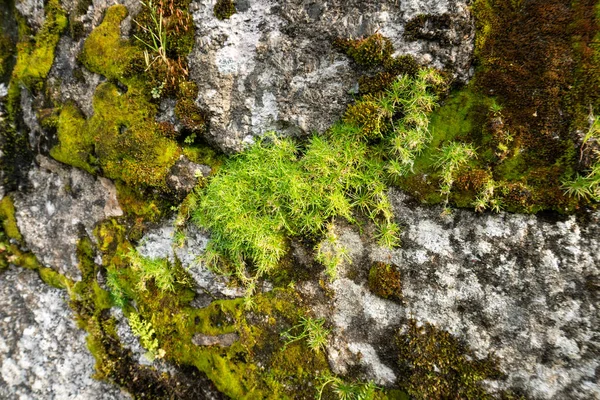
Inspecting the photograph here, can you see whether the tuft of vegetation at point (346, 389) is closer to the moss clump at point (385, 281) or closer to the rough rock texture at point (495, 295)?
the rough rock texture at point (495, 295)

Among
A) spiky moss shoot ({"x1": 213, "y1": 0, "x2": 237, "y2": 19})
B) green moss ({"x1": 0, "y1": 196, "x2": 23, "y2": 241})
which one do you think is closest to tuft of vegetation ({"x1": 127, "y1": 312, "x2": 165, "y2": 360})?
green moss ({"x1": 0, "y1": 196, "x2": 23, "y2": 241})

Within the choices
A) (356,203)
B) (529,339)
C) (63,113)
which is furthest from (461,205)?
(63,113)

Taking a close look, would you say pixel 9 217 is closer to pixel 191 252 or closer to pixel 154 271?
pixel 154 271

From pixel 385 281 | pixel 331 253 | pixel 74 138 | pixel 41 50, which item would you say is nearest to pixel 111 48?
pixel 74 138

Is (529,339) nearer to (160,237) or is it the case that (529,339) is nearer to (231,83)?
(231,83)

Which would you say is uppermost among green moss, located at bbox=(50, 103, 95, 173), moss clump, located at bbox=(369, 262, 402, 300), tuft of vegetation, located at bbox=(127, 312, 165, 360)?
green moss, located at bbox=(50, 103, 95, 173)

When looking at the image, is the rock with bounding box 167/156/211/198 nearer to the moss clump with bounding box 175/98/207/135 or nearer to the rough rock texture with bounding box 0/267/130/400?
the moss clump with bounding box 175/98/207/135

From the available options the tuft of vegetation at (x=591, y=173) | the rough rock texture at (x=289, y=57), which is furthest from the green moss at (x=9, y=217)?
the tuft of vegetation at (x=591, y=173)
